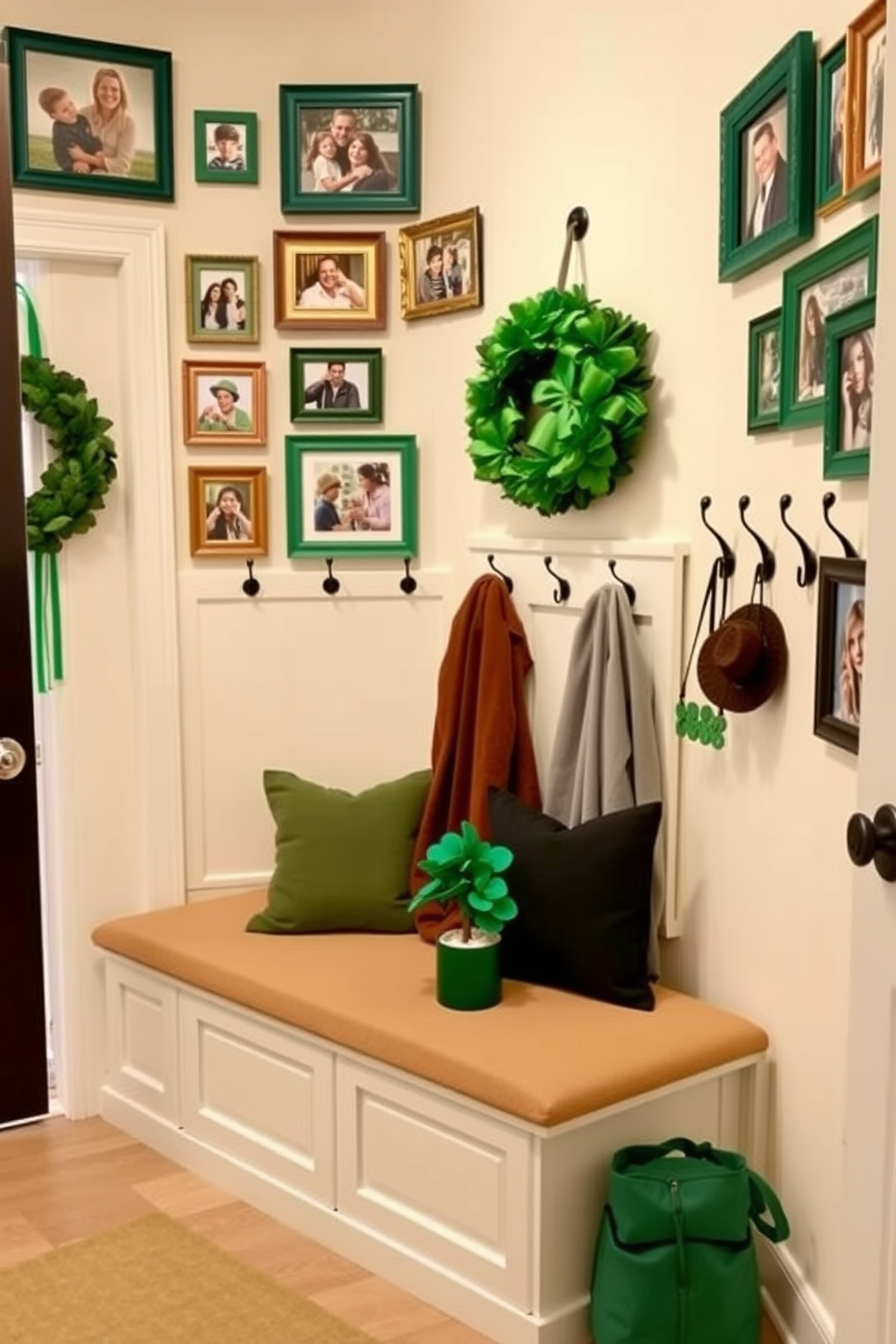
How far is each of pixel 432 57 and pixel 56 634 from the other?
1547 mm

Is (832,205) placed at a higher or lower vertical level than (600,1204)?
higher

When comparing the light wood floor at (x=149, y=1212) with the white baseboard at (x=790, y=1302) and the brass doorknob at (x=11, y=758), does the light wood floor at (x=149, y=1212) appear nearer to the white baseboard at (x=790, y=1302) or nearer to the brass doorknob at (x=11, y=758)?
the white baseboard at (x=790, y=1302)

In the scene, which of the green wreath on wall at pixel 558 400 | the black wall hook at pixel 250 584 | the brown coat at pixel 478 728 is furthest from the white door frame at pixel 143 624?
the green wreath on wall at pixel 558 400

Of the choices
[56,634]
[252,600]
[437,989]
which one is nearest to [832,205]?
[437,989]

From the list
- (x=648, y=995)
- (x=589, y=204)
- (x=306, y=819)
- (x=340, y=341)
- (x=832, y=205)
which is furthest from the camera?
(x=340, y=341)

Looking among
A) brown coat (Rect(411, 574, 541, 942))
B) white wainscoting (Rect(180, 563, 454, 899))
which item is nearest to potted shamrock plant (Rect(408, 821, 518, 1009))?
brown coat (Rect(411, 574, 541, 942))

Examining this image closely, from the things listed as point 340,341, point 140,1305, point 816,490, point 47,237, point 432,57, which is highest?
point 432,57

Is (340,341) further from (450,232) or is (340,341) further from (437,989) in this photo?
(437,989)

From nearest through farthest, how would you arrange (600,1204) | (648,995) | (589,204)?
(600,1204) < (648,995) < (589,204)

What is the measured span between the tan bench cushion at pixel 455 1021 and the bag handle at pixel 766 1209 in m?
0.20

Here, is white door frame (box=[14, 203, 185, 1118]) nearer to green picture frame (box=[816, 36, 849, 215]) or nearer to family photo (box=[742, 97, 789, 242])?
family photo (box=[742, 97, 789, 242])

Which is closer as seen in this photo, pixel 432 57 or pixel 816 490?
pixel 816 490

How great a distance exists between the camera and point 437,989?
251 centimetres

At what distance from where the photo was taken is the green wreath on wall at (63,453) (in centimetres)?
297
